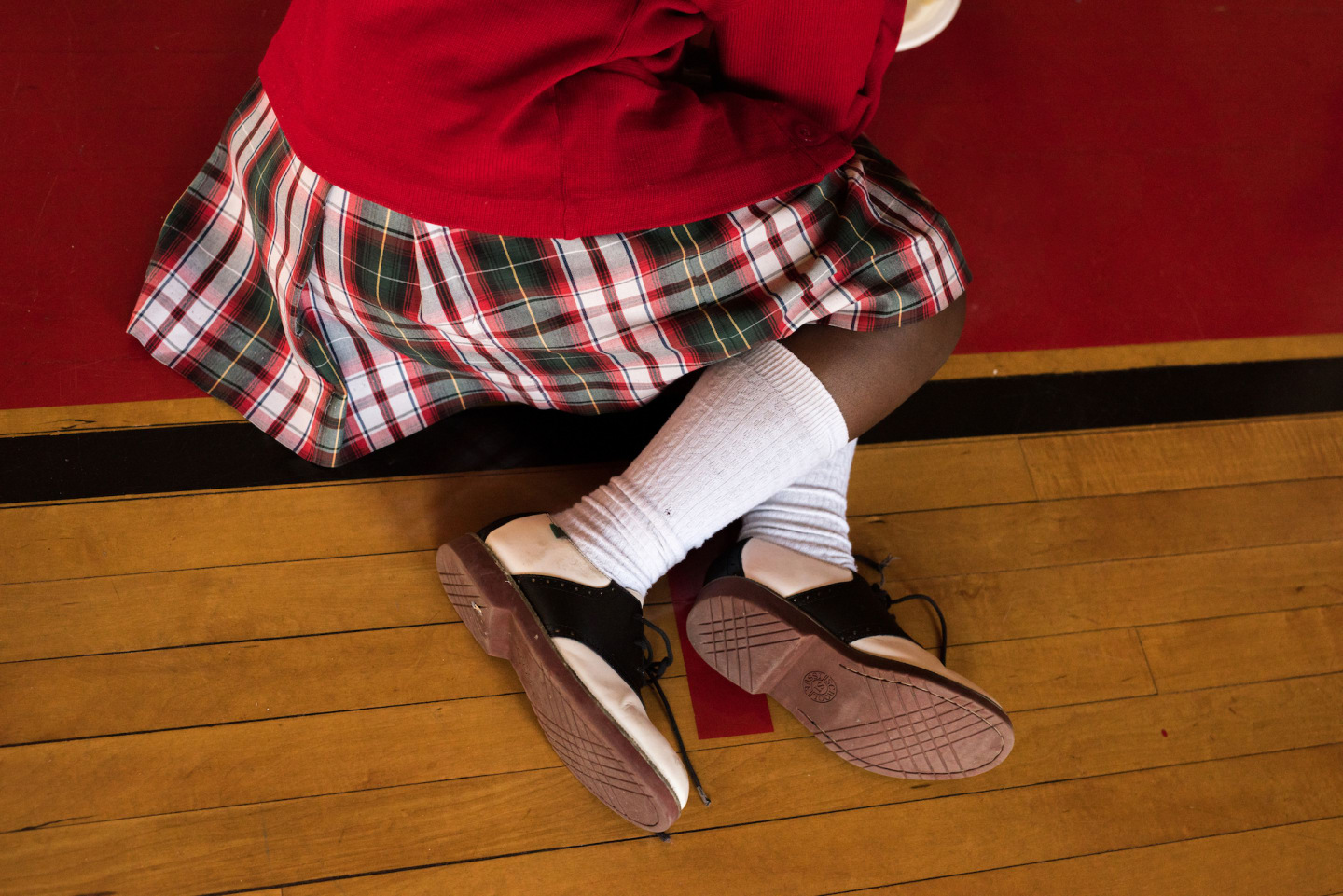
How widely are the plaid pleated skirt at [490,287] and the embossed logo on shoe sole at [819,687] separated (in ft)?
1.15

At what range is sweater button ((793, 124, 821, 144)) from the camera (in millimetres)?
750

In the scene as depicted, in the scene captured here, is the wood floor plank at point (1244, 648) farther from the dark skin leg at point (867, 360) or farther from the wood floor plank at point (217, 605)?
the wood floor plank at point (217, 605)

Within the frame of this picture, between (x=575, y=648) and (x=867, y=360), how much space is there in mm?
411

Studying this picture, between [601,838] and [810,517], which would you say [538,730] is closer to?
[601,838]

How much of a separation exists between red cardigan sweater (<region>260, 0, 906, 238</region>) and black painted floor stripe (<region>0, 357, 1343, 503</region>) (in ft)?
1.28

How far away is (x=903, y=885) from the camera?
39.1 inches

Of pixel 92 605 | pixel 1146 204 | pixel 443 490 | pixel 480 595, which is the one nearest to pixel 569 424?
pixel 443 490

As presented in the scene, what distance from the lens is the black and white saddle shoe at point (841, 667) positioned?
2.92ft

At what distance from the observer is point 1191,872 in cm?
104

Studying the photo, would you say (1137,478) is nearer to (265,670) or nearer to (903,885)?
(903,885)

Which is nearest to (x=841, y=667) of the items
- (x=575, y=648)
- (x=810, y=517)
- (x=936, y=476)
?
(x=810, y=517)

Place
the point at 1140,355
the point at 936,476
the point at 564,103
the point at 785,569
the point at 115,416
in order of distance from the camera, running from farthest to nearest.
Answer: the point at 1140,355, the point at 936,476, the point at 115,416, the point at 785,569, the point at 564,103

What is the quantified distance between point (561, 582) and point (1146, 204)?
1.20 m

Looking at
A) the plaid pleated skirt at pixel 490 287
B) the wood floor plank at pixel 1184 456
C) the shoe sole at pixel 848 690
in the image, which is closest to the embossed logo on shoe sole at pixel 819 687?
the shoe sole at pixel 848 690
